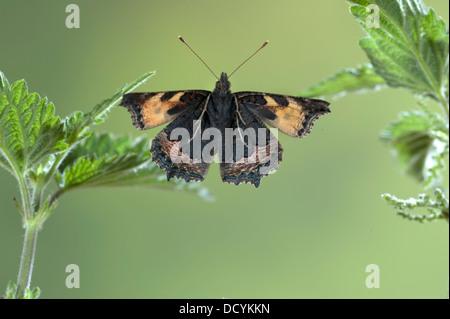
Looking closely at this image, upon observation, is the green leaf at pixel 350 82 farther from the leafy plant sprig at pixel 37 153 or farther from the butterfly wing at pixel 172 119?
the leafy plant sprig at pixel 37 153

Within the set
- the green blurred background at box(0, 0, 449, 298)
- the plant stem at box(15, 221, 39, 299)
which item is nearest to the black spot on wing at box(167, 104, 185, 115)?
the plant stem at box(15, 221, 39, 299)

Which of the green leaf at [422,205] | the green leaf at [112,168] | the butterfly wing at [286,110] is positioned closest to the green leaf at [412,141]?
the green leaf at [422,205]

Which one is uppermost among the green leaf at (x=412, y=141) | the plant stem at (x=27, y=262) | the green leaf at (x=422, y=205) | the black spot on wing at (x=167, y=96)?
the green leaf at (x=412, y=141)

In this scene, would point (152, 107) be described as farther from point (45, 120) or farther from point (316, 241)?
point (316, 241)

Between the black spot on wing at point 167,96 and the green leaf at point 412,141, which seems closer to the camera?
the black spot on wing at point 167,96

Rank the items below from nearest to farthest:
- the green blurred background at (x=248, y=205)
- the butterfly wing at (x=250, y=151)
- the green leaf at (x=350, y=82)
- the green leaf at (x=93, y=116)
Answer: the green leaf at (x=93, y=116) → the butterfly wing at (x=250, y=151) → the green leaf at (x=350, y=82) → the green blurred background at (x=248, y=205)

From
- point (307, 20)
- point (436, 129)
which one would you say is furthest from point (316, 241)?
point (436, 129)
